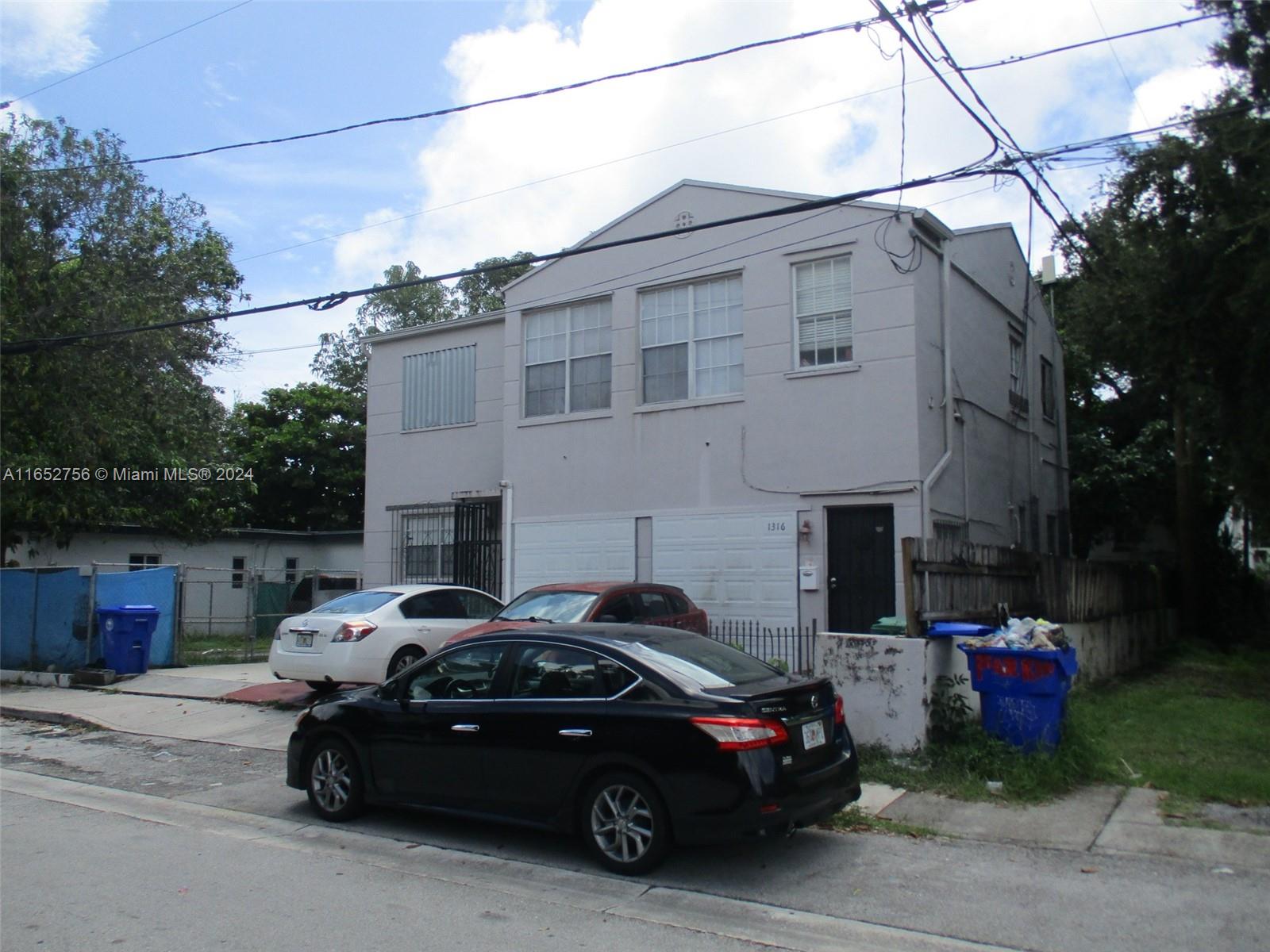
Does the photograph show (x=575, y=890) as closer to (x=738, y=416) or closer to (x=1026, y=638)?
(x=1026, y=638)

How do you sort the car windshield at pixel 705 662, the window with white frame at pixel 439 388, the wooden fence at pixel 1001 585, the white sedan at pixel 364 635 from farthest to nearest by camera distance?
the window with white frame at pixel 439 388
the white sedan at pixel 364 635
the wooden fence at pixel 1001 585
the car windshield at pixel 705 662

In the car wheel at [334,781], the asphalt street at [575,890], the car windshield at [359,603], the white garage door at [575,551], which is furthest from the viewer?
the white garage door at [575,551]

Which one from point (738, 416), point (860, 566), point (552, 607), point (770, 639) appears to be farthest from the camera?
point (738, 416)

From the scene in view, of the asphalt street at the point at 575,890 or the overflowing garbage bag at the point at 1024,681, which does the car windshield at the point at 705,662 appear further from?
the overflowing garbage bag at the point at 1024,681

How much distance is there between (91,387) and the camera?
59.0ft

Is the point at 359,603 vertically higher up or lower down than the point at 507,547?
lower down

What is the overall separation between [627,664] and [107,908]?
3240 millimetres

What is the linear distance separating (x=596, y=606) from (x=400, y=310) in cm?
3005

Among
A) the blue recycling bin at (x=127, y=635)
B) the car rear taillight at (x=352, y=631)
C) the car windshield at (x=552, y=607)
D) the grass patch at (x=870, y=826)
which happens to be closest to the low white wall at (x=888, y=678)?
the grass patch at (x=870, y=826)

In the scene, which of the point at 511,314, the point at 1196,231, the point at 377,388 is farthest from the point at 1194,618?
the point at 377,388

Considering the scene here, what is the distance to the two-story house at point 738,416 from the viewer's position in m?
13.8

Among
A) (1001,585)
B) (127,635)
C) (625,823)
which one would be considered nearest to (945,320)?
(1001,585)

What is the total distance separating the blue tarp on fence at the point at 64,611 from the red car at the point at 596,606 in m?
7.95

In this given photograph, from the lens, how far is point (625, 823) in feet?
20.8
